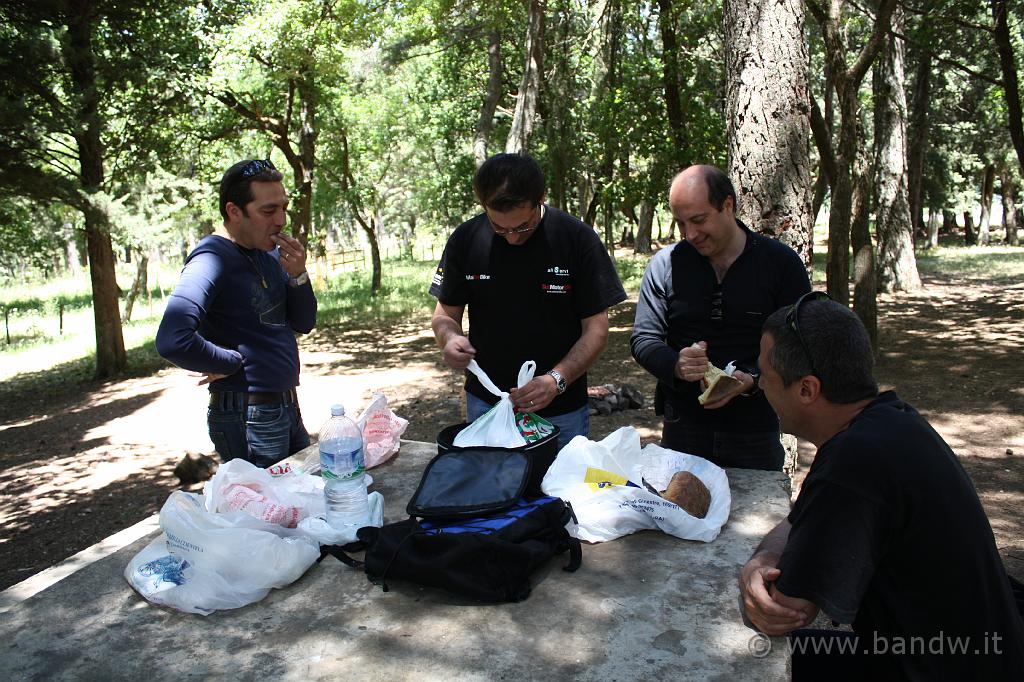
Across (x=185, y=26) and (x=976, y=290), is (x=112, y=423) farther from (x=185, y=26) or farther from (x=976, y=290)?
(x=976, y=290)

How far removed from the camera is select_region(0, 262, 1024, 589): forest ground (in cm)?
569

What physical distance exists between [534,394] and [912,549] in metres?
1.50

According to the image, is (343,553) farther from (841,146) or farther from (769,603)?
(841,146)

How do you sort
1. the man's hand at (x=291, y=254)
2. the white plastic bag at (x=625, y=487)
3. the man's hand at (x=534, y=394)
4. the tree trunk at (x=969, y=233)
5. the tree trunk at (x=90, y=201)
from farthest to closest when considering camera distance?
the tree trunk at (x=969, y=233), the tree trunk at (x=90, y=201), the man's hand at (x=291, y=254), the man's hand at (x=534, y=394), the white plastic bag at (x=625, y=487)

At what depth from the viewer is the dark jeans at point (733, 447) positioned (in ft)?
10.4

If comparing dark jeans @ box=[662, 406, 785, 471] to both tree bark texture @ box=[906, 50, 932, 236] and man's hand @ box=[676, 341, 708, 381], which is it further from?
tree bark texture @ box=[906, 50, 932, 236]

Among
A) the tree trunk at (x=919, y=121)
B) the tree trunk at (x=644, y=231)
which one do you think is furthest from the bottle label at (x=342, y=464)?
the tree trunk at (x=644, y=231)

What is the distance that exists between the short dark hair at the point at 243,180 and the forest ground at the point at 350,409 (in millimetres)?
2629

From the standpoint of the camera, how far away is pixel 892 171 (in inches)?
568

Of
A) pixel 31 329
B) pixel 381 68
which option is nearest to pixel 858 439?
pixel 381 68

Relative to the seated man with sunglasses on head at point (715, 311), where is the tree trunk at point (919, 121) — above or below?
above

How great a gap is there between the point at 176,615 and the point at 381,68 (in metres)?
17.4

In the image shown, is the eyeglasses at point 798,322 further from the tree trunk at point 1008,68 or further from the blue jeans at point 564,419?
the tree trunk at point 1008,68

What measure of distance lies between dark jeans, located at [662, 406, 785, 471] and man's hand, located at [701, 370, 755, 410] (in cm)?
21
